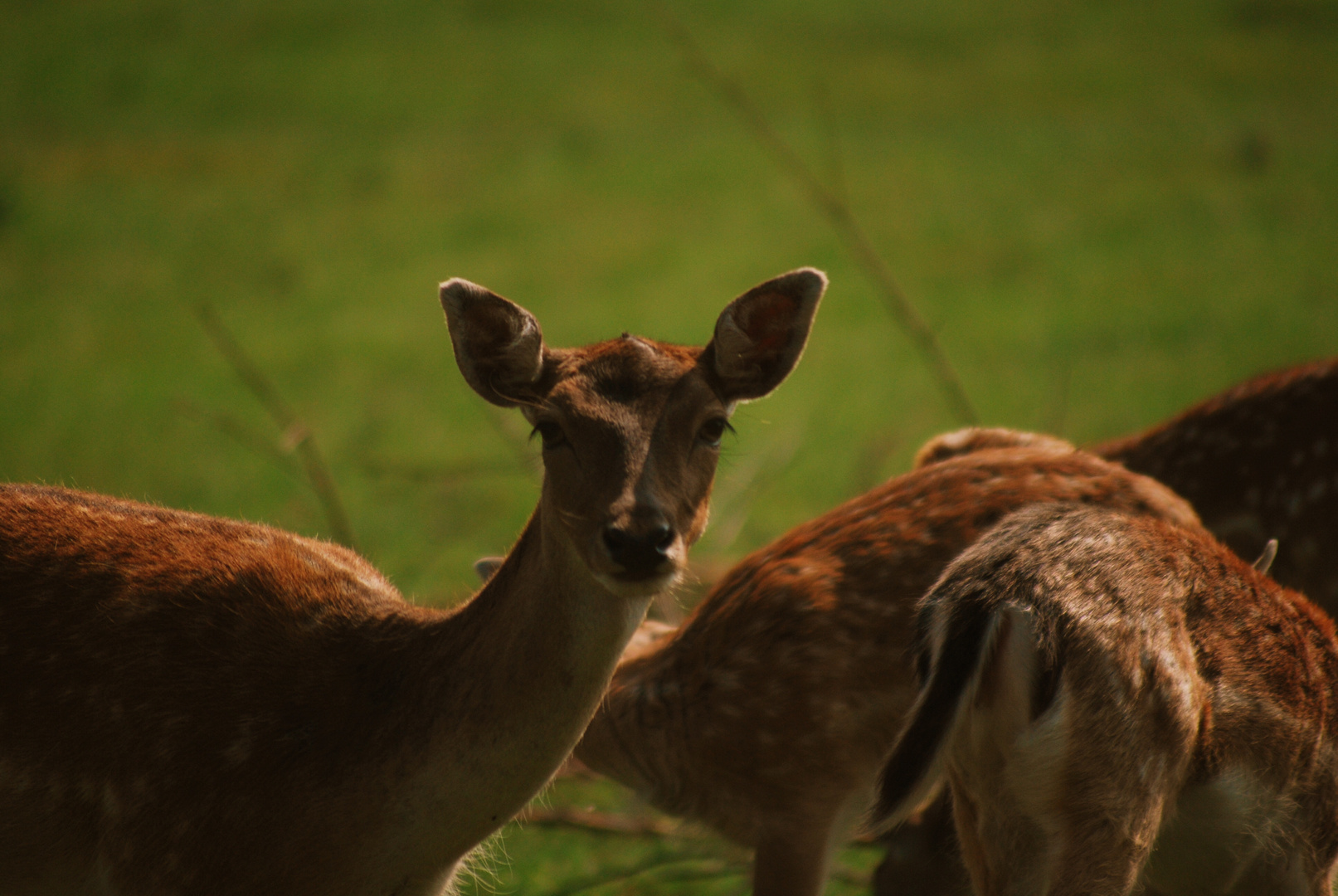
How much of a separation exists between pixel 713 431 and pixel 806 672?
100 cm

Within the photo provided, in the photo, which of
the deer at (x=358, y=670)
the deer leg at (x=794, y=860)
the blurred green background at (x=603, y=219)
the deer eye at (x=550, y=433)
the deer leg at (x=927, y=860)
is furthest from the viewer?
the blurred green background at (x=603, y=219)

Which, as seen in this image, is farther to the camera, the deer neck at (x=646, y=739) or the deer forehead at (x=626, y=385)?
the deer neck at (x=646, y=739)

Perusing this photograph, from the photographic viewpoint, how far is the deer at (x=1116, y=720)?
2820 mm

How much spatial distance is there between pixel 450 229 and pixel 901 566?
1243 centimetres

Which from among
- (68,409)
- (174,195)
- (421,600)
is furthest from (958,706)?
(174,195)

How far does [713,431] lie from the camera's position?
334 cm

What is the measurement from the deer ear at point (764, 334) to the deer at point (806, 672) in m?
0.87

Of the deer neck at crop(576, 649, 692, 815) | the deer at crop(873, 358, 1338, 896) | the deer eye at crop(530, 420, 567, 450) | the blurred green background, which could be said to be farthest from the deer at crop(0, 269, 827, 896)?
the blurred green background

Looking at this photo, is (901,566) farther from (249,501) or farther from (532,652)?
(249,501)

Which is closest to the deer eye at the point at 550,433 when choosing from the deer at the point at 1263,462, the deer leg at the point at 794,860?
the deer leg at the point at 794,860

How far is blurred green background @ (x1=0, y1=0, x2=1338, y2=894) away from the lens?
10.8m

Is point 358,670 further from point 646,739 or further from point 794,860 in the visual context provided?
point 794,860

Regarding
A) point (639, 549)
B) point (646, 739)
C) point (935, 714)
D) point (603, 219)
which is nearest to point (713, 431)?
point (639, 549)

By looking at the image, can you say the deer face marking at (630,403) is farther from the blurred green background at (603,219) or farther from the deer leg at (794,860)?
the blurred green background at (603,219)
